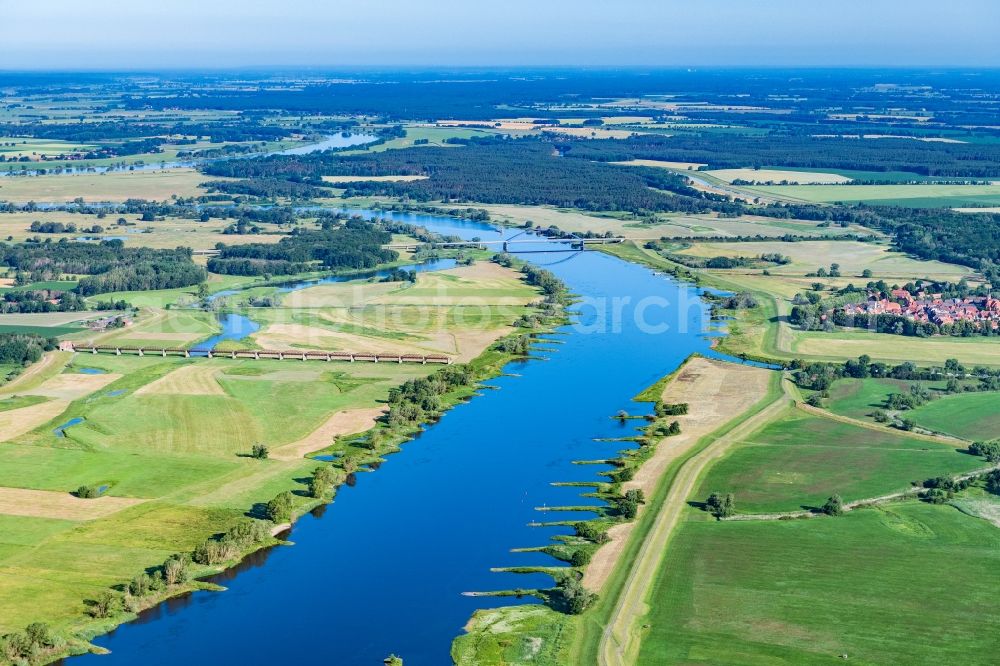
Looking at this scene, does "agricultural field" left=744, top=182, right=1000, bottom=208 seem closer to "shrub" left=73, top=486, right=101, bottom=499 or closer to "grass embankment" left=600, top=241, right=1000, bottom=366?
"grass embankment" left=600, top=241, right=1000, bottom=366

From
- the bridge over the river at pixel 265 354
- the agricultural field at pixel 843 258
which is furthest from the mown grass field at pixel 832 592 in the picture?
the agricultural field at pixel 843 258

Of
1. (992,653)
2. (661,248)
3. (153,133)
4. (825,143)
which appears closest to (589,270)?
(661,248)

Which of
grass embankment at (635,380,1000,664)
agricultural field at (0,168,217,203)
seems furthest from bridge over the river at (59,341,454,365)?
agricultural field at (0,168,217,203)

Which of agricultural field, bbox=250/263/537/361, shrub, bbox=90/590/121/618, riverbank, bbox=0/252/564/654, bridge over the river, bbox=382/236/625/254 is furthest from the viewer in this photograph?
bridge over the river, bbox=382/236/625/254

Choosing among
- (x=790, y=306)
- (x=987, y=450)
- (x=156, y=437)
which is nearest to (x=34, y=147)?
(x=790, y=306)

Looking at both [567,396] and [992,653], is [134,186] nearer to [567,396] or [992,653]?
[567,396]

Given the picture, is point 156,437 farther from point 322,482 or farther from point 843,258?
point 843,258
